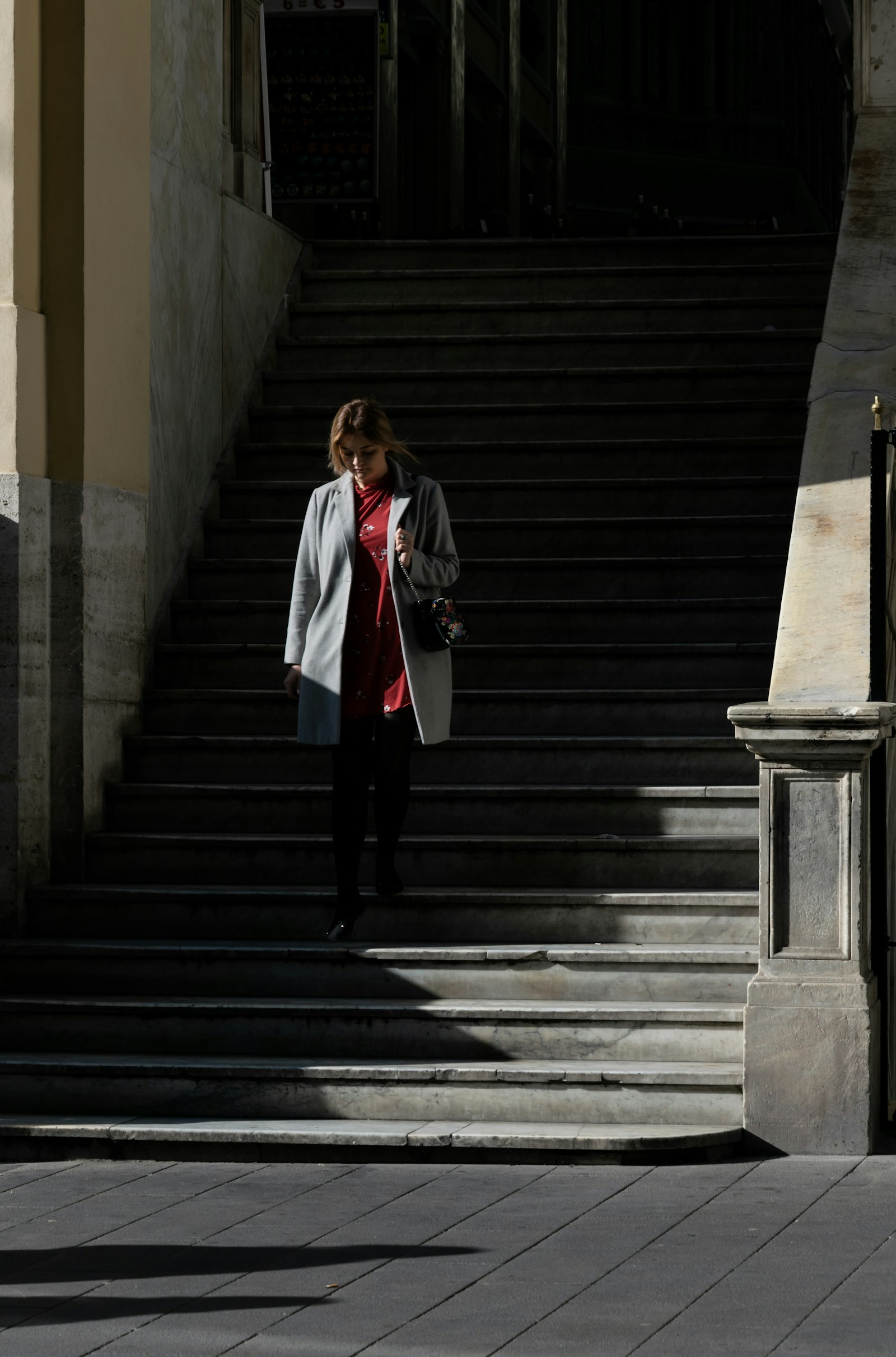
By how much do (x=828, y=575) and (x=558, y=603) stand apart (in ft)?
7.79

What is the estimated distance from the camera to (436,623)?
718 cm

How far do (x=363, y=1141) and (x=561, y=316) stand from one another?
6.46 metres

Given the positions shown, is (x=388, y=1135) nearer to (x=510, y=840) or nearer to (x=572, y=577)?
(x=510, y=840)

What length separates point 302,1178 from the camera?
6020 millimetres

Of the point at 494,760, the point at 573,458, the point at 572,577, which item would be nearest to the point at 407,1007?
the point at 494,760

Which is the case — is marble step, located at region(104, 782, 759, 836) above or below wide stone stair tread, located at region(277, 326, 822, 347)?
below

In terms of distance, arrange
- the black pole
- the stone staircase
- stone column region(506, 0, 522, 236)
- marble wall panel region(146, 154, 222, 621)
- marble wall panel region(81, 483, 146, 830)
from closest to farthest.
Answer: the black pole, the stone staircase, marble wall panel region(81, 483, 146, 830), marble wall panel region(146, 154, 222, 621), stone column region(506, 0, 522, 236)

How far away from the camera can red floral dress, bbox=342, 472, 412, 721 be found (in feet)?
23.8

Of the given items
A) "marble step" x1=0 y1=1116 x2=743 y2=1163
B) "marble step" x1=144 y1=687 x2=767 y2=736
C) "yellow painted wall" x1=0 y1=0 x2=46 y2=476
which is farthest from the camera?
"marble step" x1=144 y1=687 x2=767 y2=736

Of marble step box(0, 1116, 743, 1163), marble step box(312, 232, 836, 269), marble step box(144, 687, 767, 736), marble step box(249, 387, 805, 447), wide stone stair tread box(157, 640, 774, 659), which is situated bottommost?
marble step box(0, 1116, 743, 1163)

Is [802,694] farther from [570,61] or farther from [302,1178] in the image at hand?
[570,61]

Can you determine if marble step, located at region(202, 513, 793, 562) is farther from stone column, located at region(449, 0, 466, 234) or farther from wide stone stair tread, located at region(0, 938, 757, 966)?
stone column, located at region(449, 0, 466, 234)

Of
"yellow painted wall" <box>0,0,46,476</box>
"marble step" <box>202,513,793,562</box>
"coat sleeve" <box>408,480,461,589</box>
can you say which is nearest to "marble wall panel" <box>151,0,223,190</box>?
"yellow painted wall" <box>0,0,46,476</box>

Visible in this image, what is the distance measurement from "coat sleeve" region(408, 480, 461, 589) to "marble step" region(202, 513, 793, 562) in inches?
94.0
